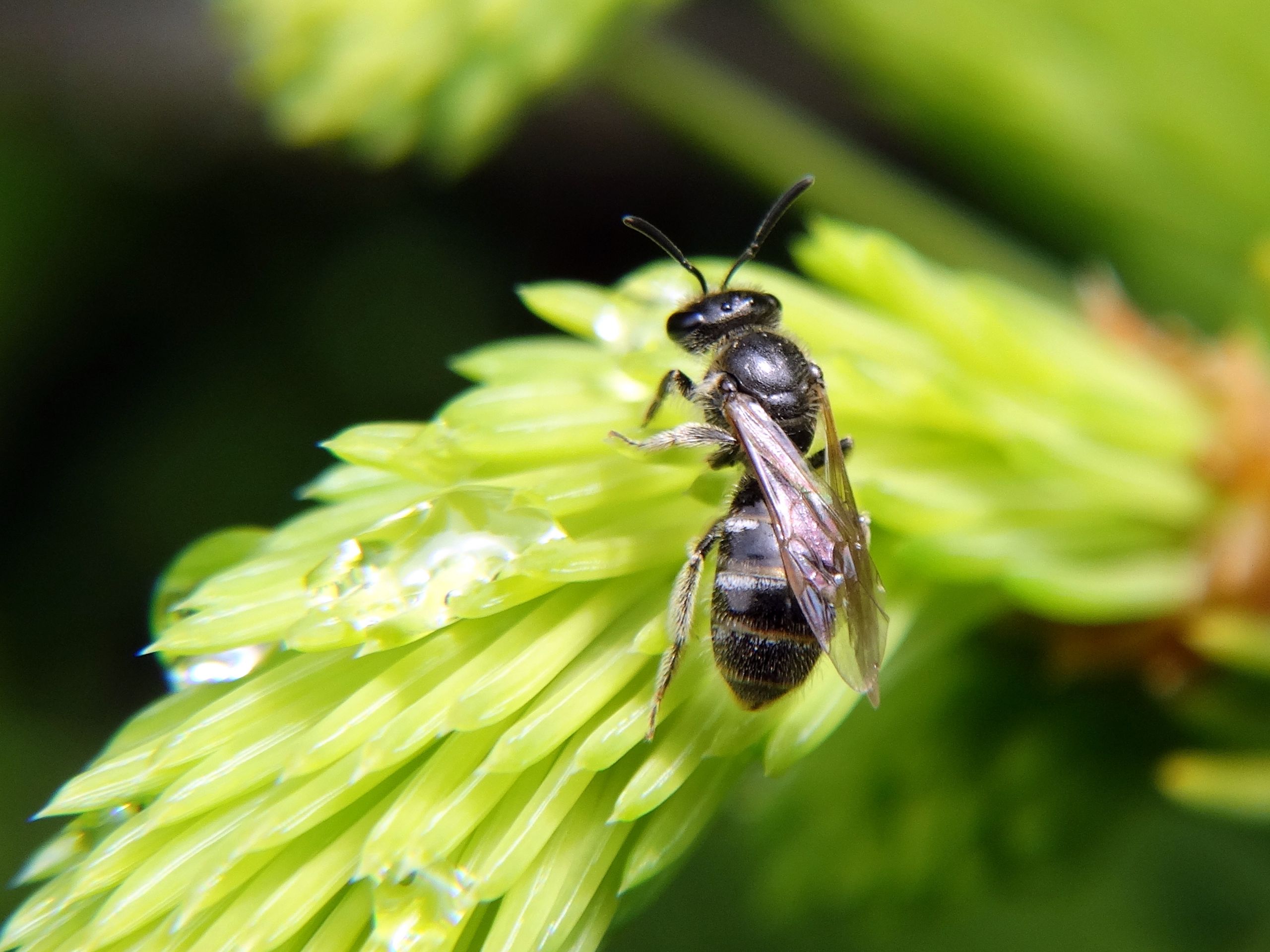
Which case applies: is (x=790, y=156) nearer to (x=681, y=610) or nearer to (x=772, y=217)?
(x=772, y=217)

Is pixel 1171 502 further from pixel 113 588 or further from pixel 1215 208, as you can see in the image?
pixel 113 588

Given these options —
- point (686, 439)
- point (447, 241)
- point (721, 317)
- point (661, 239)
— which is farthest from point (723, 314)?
point (447, 241)

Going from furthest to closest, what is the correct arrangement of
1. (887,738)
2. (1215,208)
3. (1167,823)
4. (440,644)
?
1. (1215,208)
2. (1167,823)
3. (887,738)
4. (440,644)

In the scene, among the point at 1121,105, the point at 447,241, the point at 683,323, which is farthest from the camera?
the point at 447,241

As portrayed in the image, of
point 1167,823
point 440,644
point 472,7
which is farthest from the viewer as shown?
point 1167,823

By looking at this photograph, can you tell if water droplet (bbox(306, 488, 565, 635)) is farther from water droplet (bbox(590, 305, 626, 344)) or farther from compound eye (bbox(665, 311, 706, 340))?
compound eye (bbox(665, 311, 706, 340))

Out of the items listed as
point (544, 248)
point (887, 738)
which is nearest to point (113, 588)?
point (544, 248)
